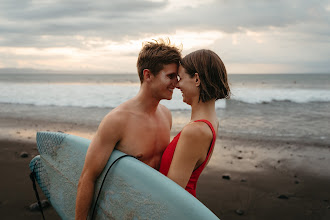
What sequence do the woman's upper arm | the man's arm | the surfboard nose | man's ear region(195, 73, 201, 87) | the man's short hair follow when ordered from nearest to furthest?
the woman's upper arm, man's ear region(195, 73, 201, 87), the man's arm, the man's short hair, the surfboard nose

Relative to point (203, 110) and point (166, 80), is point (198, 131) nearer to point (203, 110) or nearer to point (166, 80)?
point (203, 110)

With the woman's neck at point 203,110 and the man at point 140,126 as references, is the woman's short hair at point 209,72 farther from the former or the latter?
the man at point 140,126

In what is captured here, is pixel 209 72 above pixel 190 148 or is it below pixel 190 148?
above

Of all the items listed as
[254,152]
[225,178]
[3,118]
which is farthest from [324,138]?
[3,118]

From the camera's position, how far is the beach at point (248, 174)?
373 centimetres

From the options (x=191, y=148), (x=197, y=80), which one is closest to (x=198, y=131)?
(x=191, y=148)

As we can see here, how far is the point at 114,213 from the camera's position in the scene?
84.6 inches

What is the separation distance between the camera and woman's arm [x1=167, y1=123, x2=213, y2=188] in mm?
1754

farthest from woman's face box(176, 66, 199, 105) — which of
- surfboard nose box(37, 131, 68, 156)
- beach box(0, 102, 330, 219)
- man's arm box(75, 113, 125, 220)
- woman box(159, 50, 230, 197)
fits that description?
beach box(0, 102, 330, 219)

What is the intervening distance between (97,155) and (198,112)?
0.80 metres

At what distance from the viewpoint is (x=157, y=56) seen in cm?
222

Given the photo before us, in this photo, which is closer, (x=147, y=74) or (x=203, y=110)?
(x=203, y=110)

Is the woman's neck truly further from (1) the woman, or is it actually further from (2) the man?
(2) the man

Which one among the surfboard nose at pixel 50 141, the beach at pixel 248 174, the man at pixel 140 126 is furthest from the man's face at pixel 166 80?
the beach at pixel 248 174
